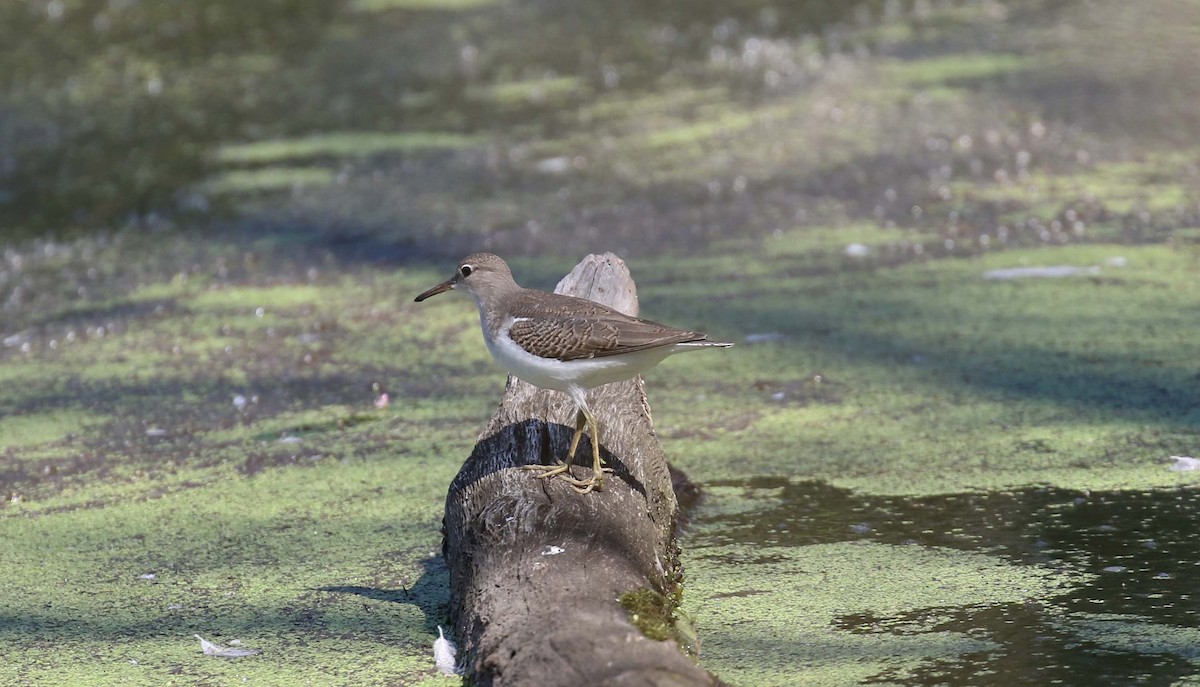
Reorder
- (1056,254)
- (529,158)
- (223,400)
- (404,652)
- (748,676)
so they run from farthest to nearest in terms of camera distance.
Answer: (529,158)
(1056,254)
(223,400)
(404,652)
(748,676)

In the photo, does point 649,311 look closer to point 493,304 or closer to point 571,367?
point 493,304

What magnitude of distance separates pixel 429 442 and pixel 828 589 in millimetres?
1504

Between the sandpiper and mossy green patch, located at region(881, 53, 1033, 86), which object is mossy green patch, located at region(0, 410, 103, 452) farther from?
mossy green patch, located at region(881, 53, 1033, 86)

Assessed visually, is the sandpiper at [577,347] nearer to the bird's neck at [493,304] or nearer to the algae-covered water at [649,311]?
the bird's neck at [493,304]

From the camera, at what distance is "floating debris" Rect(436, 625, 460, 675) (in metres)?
2.96

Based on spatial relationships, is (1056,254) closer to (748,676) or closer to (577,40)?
(748,676)

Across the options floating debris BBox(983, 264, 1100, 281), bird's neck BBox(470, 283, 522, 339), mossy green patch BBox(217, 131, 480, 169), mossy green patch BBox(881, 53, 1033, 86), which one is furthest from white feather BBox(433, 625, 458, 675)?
mossy green patch BBox(881, 53, 1033, 86)

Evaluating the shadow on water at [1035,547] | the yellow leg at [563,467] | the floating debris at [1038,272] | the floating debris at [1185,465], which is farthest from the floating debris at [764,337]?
the yellow leg at [563,467]

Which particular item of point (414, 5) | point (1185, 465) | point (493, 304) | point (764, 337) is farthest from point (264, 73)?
point (1185, 465)

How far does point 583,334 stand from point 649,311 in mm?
2182

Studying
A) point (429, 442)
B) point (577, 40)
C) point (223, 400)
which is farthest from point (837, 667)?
point (577, 40)

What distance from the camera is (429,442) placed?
14.4ft

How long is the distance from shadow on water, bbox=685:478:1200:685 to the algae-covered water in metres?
0.01

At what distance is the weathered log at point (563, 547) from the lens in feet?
8.44
